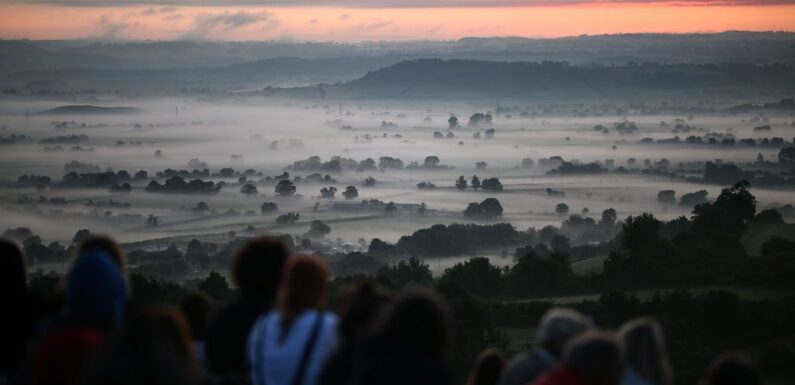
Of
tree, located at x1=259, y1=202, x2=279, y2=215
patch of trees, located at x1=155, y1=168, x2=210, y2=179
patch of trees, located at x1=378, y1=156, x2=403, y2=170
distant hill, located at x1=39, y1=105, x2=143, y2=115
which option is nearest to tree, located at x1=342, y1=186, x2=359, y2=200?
tree, located at x1=259, y1=202, x2=279, y2=215

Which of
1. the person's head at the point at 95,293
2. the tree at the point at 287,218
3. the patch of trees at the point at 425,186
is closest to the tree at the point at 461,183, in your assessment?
the patch of trees at the point at 425,186

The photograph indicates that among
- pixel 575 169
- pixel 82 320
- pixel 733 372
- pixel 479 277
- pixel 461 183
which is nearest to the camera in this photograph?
pixel 733 372

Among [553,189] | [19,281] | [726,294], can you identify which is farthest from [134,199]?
[19,281]

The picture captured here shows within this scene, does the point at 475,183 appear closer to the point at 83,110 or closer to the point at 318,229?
the point at 318,229

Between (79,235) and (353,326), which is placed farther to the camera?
(79,235)

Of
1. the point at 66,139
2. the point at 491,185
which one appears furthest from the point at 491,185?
the point at 66,139

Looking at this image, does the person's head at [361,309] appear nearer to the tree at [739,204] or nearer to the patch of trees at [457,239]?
the tree at [739,204]

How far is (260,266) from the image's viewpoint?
5.83 m

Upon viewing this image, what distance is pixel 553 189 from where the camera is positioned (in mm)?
76375

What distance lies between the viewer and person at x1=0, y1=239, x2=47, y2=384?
229 inches

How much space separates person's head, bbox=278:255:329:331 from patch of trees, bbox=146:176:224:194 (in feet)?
217

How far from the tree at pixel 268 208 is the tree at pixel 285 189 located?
6833mm

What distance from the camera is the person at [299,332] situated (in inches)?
216

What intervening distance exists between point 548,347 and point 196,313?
215cm
